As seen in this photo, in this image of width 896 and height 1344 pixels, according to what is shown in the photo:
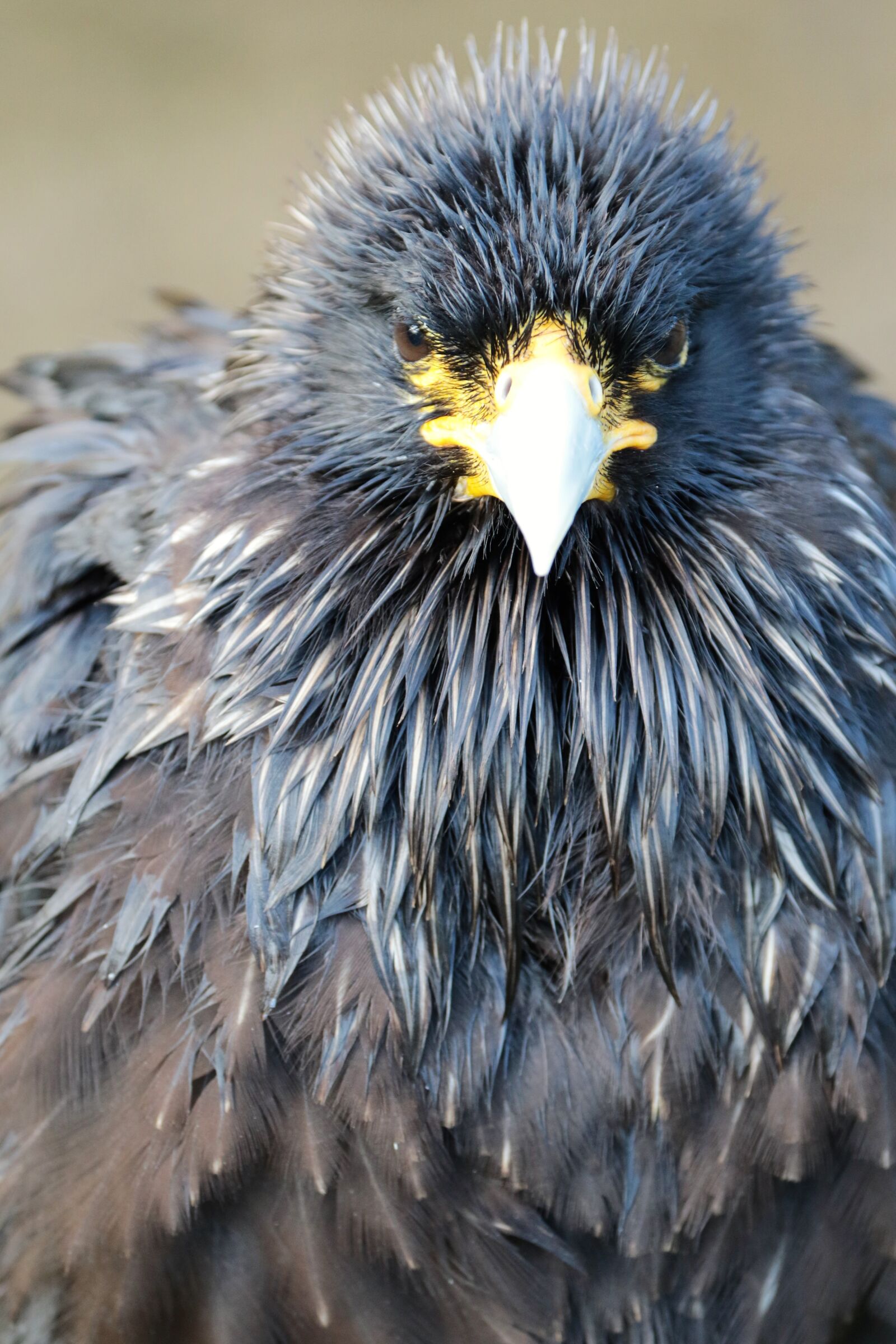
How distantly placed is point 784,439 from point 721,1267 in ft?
3.59

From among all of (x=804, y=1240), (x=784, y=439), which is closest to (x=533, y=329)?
(x=784, y=439)

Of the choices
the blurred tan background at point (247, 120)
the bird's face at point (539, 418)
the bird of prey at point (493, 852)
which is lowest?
the bird of prey at point (493, 852)

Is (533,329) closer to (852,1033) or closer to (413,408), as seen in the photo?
(413,408)

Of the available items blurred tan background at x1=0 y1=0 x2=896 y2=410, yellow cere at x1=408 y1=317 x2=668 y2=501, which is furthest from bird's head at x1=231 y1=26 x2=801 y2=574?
blurred tan background at x1=0 y1=0 x2=896 y2=410

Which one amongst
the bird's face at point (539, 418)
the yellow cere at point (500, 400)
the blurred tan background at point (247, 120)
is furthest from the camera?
the blurred tan background at point (247, 120)

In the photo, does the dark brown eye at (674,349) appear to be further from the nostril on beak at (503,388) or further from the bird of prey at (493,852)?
the nostril on beak at (503,388)

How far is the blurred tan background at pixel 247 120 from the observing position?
4.69m

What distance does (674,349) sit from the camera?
5.67ft

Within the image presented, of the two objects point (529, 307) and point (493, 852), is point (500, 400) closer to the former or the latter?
point (529, 307)

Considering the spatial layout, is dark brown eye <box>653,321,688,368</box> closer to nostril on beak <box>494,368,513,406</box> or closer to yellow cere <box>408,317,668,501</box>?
yellow cere <box>408,317,668,501</box>

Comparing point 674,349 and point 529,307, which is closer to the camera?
point 529,307

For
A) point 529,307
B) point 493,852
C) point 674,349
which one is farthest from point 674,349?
point 493,852

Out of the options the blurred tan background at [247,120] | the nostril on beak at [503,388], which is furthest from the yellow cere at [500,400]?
the blurred tan background at [247,120]

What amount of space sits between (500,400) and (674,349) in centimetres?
27
